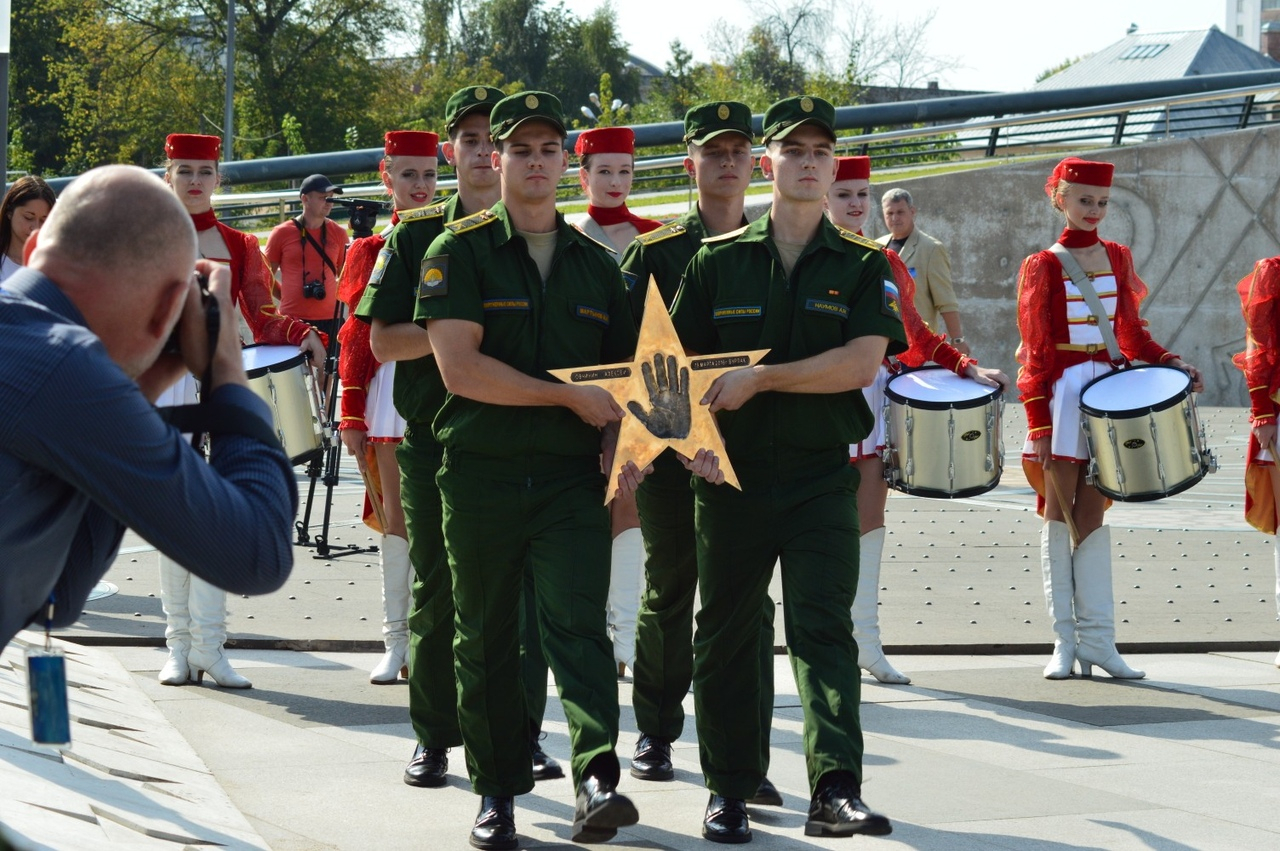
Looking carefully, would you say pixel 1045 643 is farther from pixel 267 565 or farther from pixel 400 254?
pixel 267 565

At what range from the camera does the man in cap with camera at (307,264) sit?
14.4 meters

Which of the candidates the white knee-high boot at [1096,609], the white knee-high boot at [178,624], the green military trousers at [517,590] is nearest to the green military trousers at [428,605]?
the green military trousers at [517,590]

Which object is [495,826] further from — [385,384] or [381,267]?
[385,384]

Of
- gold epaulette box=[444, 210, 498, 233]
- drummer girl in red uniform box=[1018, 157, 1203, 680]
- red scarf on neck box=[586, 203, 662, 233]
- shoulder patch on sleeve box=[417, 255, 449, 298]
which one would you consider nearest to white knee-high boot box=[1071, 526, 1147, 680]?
drummer girl in red uniform box=[1018, 157, 1203, 680]

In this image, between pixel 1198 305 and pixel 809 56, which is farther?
pixel 809 56

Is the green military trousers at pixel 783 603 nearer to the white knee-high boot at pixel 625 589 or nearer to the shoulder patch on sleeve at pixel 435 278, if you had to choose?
the shoulder patch on sleeve at pixel 435 278

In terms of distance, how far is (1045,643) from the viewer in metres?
8.55

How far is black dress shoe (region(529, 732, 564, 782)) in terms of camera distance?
6.00 meters

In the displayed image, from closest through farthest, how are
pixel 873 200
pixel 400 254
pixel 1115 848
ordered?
pixel 1115 848 → pixel 400 254 → pixel 873 200

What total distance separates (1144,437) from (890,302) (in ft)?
7.75

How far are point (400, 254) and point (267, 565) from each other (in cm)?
352

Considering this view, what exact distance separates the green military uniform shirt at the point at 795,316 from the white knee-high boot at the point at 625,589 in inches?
88.0

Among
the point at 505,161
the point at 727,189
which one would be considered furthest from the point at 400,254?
the point at 727,189

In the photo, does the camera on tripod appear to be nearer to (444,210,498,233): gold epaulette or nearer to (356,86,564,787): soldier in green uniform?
(356,86,564,787): soldier in green uniform
